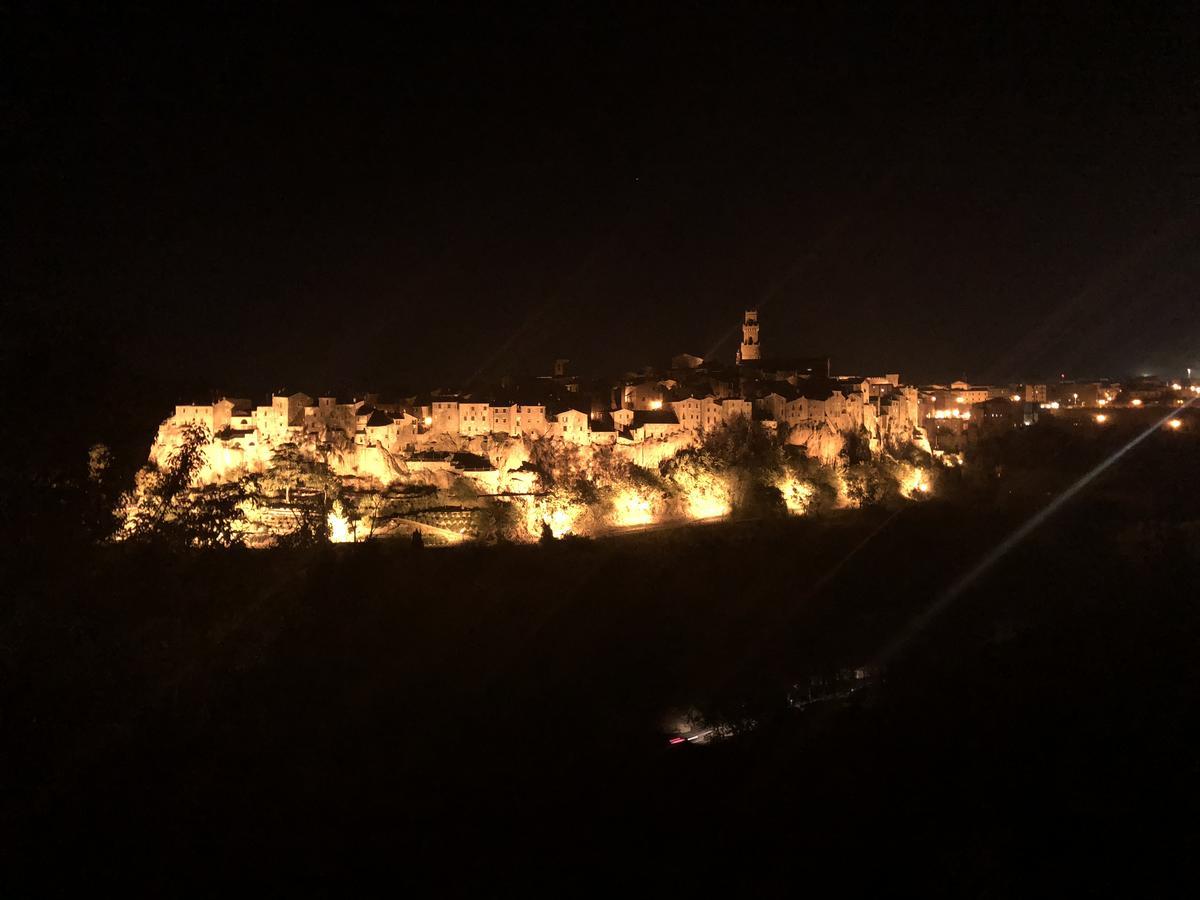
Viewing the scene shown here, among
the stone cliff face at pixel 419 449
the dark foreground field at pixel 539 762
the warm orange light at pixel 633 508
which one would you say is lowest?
the dark foreground field at pixel 539 762

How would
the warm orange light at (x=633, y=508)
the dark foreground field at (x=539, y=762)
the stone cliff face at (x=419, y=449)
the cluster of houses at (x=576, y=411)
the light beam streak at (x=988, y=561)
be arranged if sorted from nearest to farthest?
the dark foreground field at (x=539, y=762) < the light beam streak at (x=988, y=561) < the stone cliff face at (x=419, y=449) < the warm orange light at (x=633, y=508) < the cluster of houses at (x=576, y=411)

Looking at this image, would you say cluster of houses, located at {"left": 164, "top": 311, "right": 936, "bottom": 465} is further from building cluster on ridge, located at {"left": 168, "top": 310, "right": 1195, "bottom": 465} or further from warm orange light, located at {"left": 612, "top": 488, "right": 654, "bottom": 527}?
warm orange light, located at {"left": 612, "top": 488, "right": 654, "bottom": 527}

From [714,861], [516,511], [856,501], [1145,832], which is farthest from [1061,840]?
[856,501]

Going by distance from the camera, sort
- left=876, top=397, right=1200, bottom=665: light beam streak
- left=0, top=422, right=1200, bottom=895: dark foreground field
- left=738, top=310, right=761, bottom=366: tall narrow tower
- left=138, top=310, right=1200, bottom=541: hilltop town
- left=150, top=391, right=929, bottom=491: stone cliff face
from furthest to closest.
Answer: left=738, top=310, right=761, bottom=366: tall narrow tower
left=150, top=391, right=929, bottom=491: stone cliff face
left=138, top=310, right=1200, bottom=541: hilltop town
left=876, top=397, right=1200, bottom=665: light beam streak
left=0, top=422, right=1200, bottom=895: dark foreground field

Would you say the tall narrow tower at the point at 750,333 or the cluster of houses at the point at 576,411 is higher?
the tall narrow tower at the point at 750,333

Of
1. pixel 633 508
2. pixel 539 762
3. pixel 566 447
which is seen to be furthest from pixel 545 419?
pixel 539 762

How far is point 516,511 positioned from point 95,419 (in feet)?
64.9

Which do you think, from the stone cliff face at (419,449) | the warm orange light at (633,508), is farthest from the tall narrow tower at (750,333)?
the warm orange light at (633,508)

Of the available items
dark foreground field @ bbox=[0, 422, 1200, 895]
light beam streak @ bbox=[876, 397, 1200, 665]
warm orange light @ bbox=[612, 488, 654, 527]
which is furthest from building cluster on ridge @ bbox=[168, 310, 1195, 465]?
dark foreground field @ bbox=[0, 422, 1200, 895]

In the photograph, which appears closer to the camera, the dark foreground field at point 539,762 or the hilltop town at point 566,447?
the dark foreground field at point 539,762

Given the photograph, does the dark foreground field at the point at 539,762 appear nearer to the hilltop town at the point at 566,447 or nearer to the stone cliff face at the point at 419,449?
the hilltop town at the point at 566,447

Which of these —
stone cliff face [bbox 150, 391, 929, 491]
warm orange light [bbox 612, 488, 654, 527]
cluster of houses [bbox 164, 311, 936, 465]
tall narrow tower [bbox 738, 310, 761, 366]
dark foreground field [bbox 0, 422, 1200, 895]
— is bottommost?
dark foreground field [bbox 0, 422, 1200, 895]

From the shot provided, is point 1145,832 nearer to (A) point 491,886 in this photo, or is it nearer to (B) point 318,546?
(A) point 491,886

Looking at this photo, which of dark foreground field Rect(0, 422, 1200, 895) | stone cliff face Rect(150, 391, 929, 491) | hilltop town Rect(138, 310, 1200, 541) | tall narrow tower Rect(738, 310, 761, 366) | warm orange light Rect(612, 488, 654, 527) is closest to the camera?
dark foreground field Rect(0, 422, 1200, 895)
